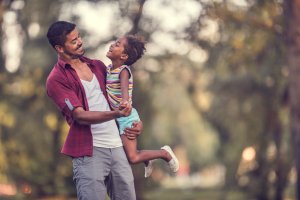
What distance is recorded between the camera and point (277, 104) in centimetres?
2014

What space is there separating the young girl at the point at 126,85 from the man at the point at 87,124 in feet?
0.17

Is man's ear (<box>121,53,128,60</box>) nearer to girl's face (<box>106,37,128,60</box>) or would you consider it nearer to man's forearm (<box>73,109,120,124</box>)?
girl's face (<box>106,37,128,60</box>)

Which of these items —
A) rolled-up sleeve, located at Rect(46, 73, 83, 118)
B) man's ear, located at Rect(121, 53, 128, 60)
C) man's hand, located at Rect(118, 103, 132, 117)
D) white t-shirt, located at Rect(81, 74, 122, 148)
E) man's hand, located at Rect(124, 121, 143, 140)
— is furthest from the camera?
man's ear, located at Rect(121, 53, 128, 60)

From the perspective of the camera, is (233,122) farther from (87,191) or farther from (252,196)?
(87,191)

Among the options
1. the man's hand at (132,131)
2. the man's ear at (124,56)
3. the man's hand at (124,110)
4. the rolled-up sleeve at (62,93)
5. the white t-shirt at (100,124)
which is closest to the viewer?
the man's hand at (124,110)

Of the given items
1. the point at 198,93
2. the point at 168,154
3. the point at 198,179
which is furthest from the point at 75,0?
the point at 198,179

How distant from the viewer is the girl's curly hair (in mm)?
5703

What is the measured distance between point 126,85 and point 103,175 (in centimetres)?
65

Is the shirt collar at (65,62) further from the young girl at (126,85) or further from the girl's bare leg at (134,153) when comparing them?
the girl's bare leg at (134,153)

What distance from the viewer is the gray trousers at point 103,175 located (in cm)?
532

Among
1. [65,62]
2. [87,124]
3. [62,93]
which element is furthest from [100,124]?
[65,62]

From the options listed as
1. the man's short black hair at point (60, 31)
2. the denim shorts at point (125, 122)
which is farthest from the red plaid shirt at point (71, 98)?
the denim shorts at point (125, 122)

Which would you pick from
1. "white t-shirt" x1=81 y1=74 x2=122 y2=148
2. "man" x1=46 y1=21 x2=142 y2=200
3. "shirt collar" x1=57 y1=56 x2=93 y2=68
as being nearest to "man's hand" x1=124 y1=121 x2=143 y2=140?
"man" x1=46 y1=21 x2=142 y2=200

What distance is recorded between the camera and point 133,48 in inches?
225
